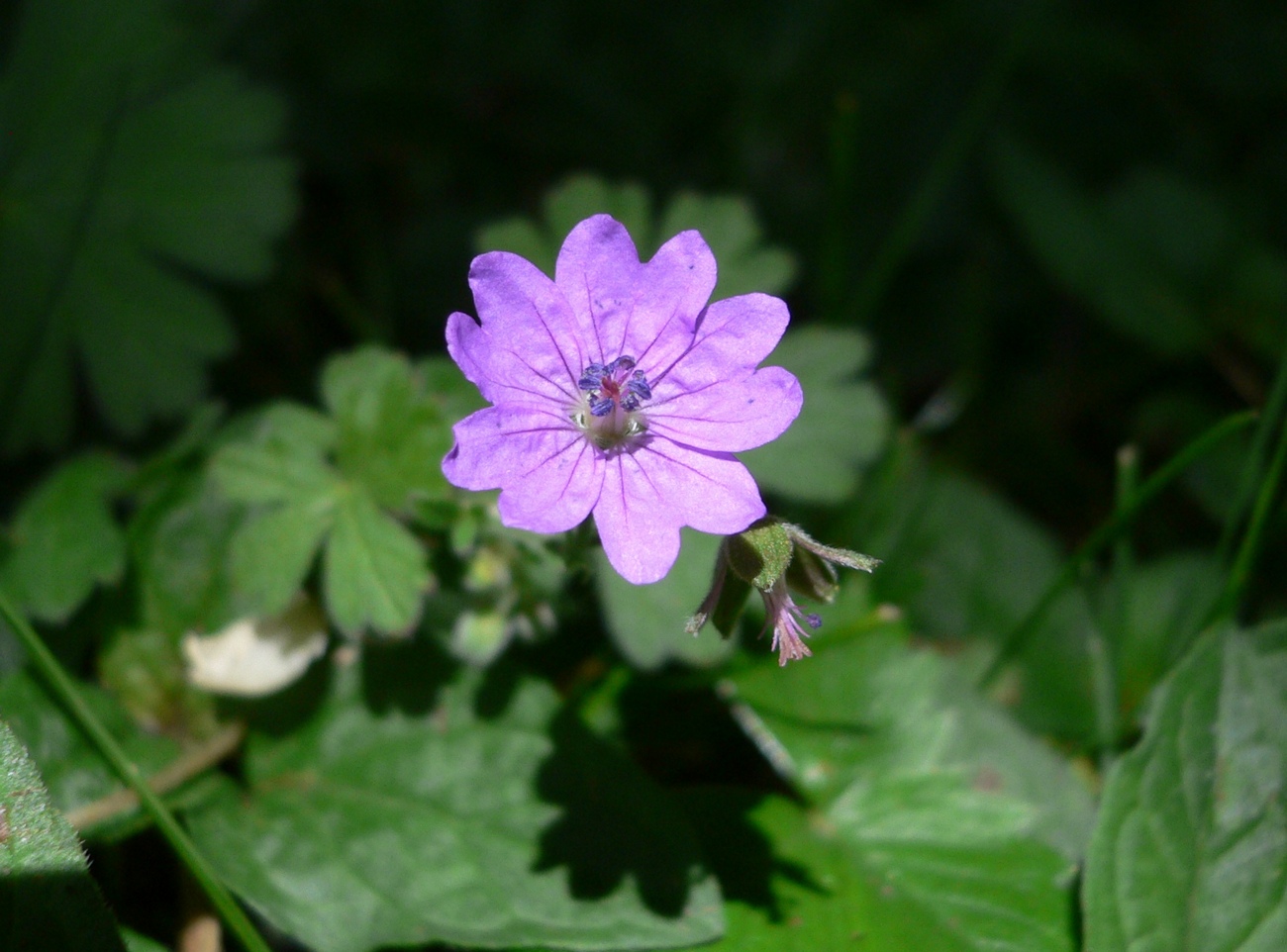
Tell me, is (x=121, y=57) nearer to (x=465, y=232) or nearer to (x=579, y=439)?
(x=465, y=232)

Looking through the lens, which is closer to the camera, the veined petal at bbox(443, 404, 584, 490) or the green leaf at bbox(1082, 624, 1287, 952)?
the veined petal at bbox(443, 404, 584, 490)

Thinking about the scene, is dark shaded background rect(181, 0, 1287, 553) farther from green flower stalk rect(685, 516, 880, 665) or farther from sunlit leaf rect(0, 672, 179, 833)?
green flower stalk rect(685, 516, 880, 665)

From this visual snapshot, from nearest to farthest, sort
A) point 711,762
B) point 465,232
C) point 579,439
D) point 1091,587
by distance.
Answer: point 579,439, point 711,762, point 1091,587, point 465,232

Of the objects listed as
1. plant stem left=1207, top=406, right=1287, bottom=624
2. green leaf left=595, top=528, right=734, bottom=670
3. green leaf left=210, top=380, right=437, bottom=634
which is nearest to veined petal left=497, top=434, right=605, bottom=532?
green leaf left=210, top=380, right=437, bottom=634

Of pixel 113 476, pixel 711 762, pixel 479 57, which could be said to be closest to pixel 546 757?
pixel 711 762

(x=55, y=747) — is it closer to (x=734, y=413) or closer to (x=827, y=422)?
(x=734, y=413)

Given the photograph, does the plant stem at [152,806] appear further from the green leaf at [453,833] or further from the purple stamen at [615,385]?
the purple stamen at [615,385]

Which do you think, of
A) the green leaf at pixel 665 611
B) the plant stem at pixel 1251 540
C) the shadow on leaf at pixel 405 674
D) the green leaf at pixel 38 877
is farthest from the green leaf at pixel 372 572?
the plant stem at pixel 1251 540
